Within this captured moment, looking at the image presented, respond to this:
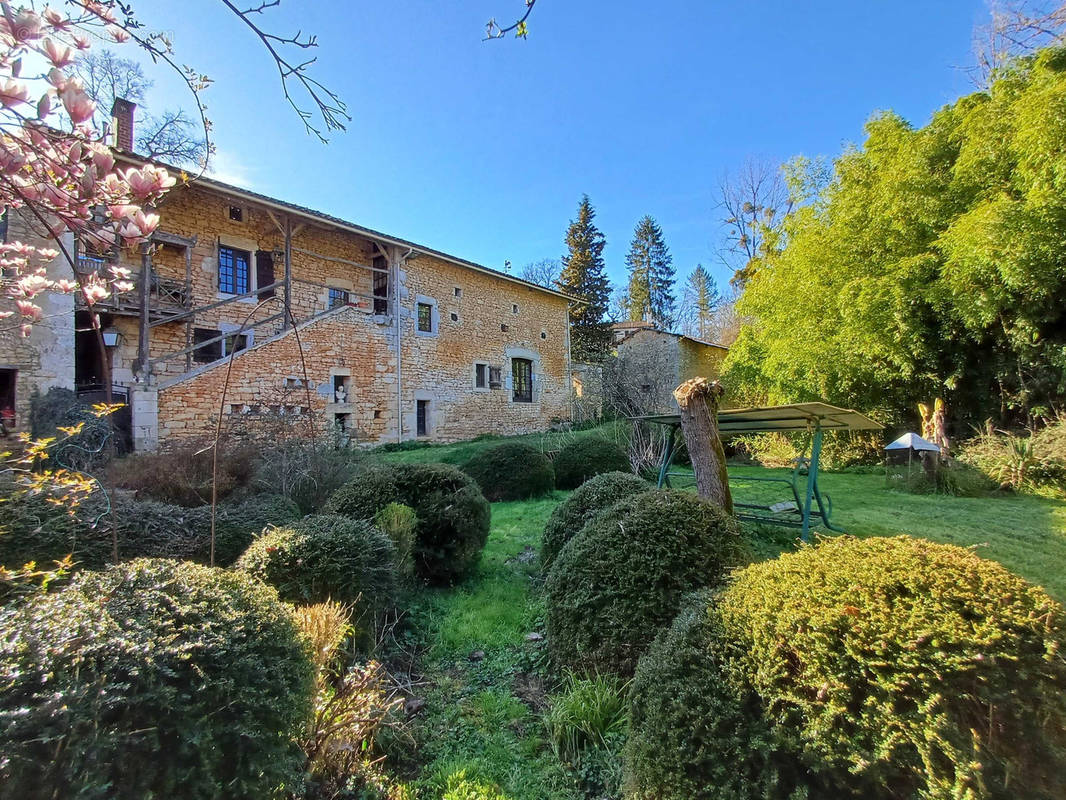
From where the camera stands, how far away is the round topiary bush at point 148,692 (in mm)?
961

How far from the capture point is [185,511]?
3.62 m

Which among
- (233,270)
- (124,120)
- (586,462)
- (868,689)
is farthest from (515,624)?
(124,120)

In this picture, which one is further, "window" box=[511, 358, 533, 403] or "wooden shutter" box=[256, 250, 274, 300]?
"window" box=[511, 358, 533, 403]

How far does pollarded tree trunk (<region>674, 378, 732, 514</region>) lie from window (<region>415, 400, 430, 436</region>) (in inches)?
494

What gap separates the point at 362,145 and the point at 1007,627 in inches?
138

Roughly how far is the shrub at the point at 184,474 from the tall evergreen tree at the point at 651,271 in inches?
1276

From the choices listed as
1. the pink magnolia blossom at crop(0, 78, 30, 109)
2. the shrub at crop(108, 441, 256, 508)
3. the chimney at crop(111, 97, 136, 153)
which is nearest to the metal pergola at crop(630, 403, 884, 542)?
the pink magnolia blossom at crop(0, 78, 30, 109)

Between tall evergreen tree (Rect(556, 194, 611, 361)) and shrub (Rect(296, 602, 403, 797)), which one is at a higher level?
tall evergreen tree (Rect(556, 194, 611, 361))

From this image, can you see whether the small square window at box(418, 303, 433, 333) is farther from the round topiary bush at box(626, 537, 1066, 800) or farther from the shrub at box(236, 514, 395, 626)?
the round topiary bush at box(626, 537, 1066, 800)

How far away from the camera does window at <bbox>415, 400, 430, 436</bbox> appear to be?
596 inches

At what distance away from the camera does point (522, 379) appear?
1961 cm

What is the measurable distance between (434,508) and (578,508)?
126 centimetres

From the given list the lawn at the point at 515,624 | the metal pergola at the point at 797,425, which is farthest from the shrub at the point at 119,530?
the metal pergola at the point at 797,425

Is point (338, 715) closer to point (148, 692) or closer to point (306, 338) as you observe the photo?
point (148, 692)
